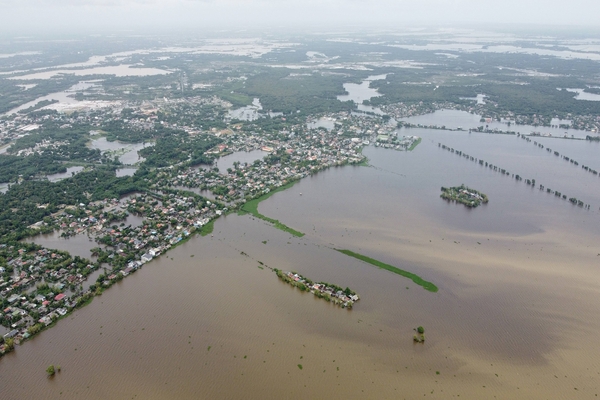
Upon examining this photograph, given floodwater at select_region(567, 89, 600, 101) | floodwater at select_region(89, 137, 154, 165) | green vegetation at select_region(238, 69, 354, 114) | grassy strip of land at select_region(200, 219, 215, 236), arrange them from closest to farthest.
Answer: grassy strip of land at select_region(200, 219, 215, 236) → floodwater at select_region(89, 137, 154, 165) → green vegetation at select_region(238, 69, 354, 114) → floodwater at select_region(567, 89, 600, 101)

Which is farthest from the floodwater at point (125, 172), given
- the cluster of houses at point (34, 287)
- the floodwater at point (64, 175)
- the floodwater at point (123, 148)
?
the cluster of houses at point (34, 287)

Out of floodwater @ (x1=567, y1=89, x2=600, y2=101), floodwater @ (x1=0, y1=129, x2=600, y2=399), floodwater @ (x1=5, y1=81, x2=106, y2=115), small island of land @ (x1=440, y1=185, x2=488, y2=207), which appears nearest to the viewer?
floodwater @ (x1=0, y1=129, x2=600, y2=399)

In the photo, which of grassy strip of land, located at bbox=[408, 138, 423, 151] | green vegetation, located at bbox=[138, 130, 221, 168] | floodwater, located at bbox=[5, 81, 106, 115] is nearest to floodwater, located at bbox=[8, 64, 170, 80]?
floodwater, located at bbox=[5, 81, 106, 115]

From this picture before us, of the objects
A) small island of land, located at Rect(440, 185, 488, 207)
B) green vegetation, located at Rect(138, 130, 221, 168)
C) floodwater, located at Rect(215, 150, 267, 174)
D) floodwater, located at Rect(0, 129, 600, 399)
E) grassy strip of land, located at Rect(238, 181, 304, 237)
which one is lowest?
floodwater, located at Rect(0, 129, 600, 399)

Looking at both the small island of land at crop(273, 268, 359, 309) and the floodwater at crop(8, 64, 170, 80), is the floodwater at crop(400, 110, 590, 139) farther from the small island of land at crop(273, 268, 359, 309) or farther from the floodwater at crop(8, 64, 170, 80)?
the floodwater at crop(8, 64, 170, 80)

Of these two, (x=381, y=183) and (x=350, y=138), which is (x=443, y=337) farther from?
(x=350, y=138)

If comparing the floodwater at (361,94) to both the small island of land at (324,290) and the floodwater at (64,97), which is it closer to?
the small island of land at (324,290)

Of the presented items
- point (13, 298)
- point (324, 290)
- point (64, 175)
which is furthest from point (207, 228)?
point (64, 175)

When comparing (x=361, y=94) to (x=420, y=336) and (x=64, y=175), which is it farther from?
(x=420, y=336)
